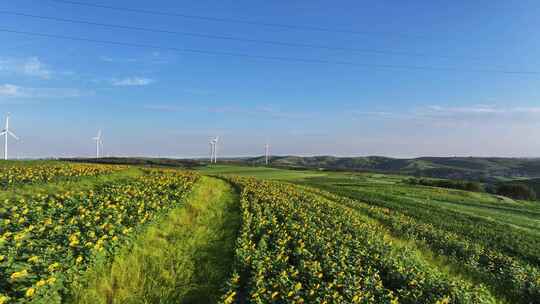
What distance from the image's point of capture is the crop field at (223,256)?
837 cm

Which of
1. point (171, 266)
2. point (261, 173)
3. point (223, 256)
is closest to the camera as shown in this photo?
point (171, 266)

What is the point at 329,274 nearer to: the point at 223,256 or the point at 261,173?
the point at 223,256

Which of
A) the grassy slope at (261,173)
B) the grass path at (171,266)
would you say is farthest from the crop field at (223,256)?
the grassy slope at (261,173)

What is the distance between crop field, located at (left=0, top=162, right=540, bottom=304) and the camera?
8.37 meters

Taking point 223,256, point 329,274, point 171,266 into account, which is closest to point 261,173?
point 223,256

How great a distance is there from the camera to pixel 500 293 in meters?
12.6

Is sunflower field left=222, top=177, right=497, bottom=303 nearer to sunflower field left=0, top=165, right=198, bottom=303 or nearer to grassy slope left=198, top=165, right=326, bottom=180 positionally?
sunflower field left=0, top=165, right=198, bottom=303

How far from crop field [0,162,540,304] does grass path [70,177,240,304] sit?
42 millimetres

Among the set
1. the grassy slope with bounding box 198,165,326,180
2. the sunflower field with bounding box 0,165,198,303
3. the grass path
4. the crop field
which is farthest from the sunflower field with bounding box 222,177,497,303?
the grassy slope with bounding box 198,165,326,180

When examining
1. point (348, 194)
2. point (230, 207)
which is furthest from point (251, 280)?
point (348, 194)

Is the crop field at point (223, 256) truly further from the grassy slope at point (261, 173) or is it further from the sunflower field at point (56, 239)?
the grassy slope at point (261, 173)

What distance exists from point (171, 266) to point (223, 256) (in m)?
2.09

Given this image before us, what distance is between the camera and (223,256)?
1264cm

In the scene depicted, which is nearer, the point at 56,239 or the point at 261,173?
the point at 56,239
